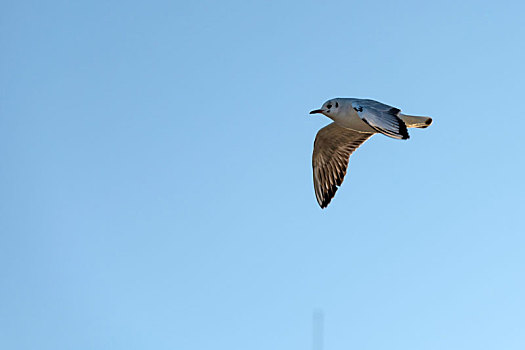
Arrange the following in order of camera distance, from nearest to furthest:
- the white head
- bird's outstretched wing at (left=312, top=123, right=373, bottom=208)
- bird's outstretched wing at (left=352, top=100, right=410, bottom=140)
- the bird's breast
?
bird's outstretched wing at (left=352, top=100, right=410, bottom=140) < the bird's breast < the white head < bird's outstretched wing at (left=312, top=123, right=373, bottom=208)

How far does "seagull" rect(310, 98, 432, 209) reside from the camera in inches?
435

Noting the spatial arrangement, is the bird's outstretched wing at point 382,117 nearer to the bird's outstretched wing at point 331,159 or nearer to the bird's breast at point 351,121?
the bird's breast at point 351,121

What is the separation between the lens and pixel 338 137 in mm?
12820

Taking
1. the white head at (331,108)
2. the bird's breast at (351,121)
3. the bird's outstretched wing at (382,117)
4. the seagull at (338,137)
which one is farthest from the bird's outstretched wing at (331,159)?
the bird's outstretched wing at (382,117)

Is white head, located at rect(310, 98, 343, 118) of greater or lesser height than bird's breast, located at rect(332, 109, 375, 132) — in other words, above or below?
above

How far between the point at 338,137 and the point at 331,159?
368mm

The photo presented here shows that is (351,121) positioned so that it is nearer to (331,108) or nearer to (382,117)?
(331,108)

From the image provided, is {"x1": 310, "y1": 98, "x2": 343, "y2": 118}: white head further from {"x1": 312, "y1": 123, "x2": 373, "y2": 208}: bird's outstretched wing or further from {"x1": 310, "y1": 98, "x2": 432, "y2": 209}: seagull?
{"x1": 312, "y1": 123, "x2": 373, "y2": 208}: bird's outstretched wing

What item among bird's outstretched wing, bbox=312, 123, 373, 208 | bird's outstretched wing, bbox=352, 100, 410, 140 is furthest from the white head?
bird's outstretched wing, bbox=312, 123, 373, 208

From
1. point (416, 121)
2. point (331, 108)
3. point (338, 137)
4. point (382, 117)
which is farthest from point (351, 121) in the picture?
point (338, 137)

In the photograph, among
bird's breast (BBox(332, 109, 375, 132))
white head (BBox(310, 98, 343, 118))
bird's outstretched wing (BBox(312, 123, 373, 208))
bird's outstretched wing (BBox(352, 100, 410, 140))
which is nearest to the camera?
bird's outstretched wing (BBox(352, 100, 410, 140))

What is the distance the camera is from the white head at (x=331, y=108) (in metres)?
11.4

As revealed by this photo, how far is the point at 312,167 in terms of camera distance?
43.1 feet

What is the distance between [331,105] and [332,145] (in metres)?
1.52
